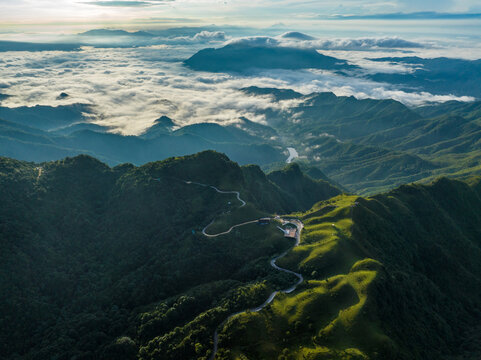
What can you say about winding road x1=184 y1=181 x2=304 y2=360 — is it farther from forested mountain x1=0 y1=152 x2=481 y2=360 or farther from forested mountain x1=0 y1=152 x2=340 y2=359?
forested mountain x1=0 y1=152 x2=340 y2=359

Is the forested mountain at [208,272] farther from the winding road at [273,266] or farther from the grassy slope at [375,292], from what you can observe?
the winding road at [273,266]

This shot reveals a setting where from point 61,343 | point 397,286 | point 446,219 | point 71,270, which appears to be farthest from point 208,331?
point 446,219

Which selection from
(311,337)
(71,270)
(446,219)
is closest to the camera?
(311,337)

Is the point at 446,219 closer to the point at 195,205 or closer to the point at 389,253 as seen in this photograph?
A: the point at 389,253

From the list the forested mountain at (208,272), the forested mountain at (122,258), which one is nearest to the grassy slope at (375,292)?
the forested mountain at (208,272)

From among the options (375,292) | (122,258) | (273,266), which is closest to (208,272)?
(273,266)

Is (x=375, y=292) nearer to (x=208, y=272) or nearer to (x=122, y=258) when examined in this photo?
(x=208, y=272)

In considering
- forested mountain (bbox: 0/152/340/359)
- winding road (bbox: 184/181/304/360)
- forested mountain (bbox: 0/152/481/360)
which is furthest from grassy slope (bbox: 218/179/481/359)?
forested mountain (bbox: 0/152/340/359)

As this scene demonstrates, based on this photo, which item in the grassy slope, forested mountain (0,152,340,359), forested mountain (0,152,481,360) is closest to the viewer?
the grassy slope
